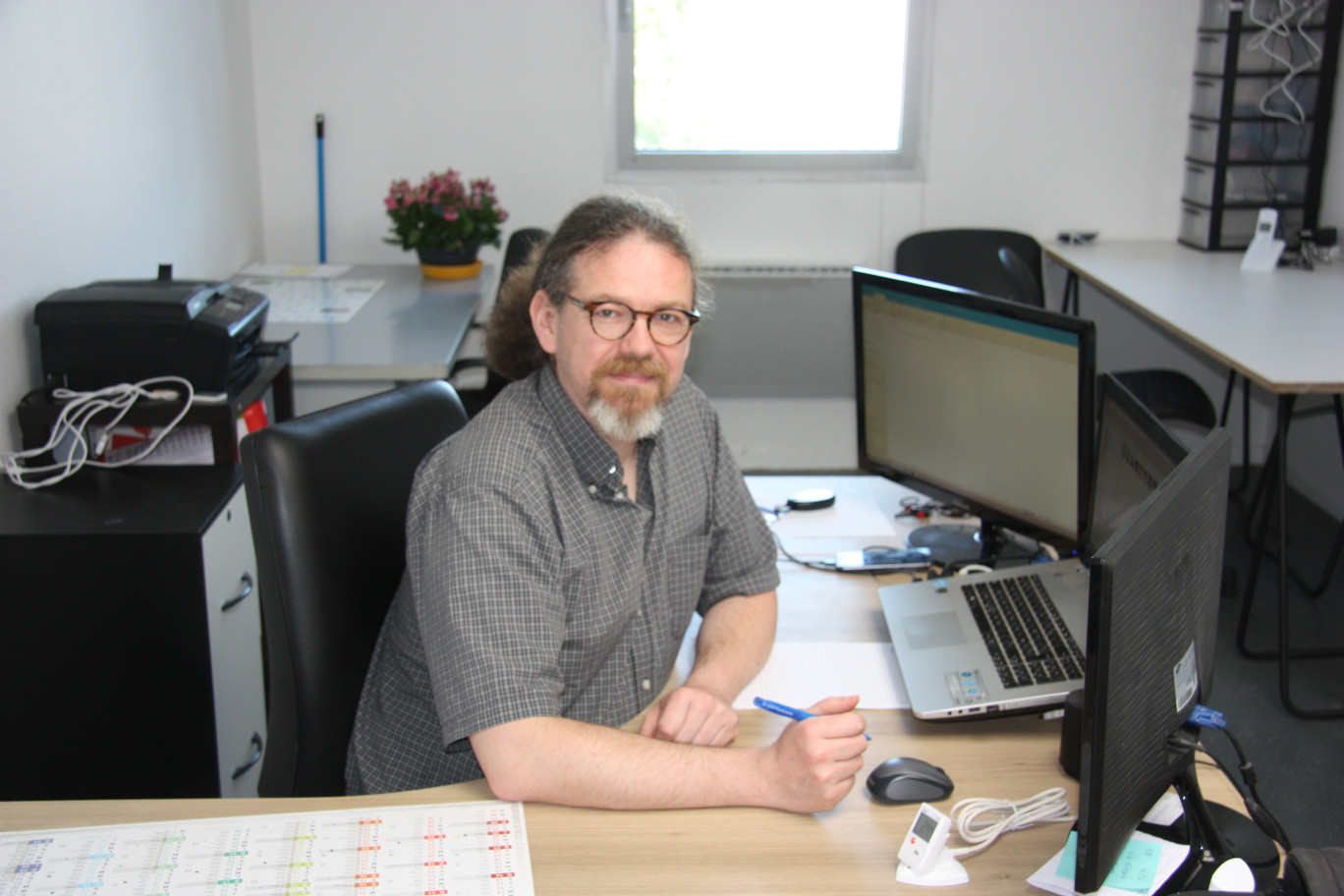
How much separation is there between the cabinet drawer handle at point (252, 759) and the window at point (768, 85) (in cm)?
264

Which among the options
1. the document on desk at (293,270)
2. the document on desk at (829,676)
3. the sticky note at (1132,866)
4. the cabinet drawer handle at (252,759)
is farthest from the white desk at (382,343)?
the sticky note at (1132,866)

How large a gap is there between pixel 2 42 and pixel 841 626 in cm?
192

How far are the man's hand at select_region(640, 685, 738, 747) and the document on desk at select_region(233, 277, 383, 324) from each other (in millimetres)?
2048

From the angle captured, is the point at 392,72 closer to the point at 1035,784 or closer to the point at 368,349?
the point at 368,349

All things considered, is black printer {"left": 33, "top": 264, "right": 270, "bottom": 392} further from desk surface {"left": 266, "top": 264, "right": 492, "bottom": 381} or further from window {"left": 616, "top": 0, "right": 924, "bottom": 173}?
window {"left": 616, "top": 0, "right": 924, "bottom": 173}

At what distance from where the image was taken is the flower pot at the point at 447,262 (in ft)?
11.9

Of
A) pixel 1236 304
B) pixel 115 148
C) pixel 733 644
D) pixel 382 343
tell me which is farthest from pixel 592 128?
pixel 733 644

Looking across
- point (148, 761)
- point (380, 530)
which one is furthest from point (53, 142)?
point (380, 530)

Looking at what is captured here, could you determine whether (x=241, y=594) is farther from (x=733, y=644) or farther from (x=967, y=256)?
(x=967, y=256)

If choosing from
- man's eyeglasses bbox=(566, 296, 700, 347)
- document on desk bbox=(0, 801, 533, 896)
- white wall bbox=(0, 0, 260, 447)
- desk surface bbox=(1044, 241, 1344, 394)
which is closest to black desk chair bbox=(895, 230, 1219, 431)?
desk surface bbox=(1044, 241, 1344, 394)

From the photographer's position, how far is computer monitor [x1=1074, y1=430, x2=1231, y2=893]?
821mm

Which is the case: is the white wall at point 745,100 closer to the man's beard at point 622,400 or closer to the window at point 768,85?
the window at point 768,85

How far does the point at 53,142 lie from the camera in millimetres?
2379

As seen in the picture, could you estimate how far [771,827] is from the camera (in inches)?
44.1
